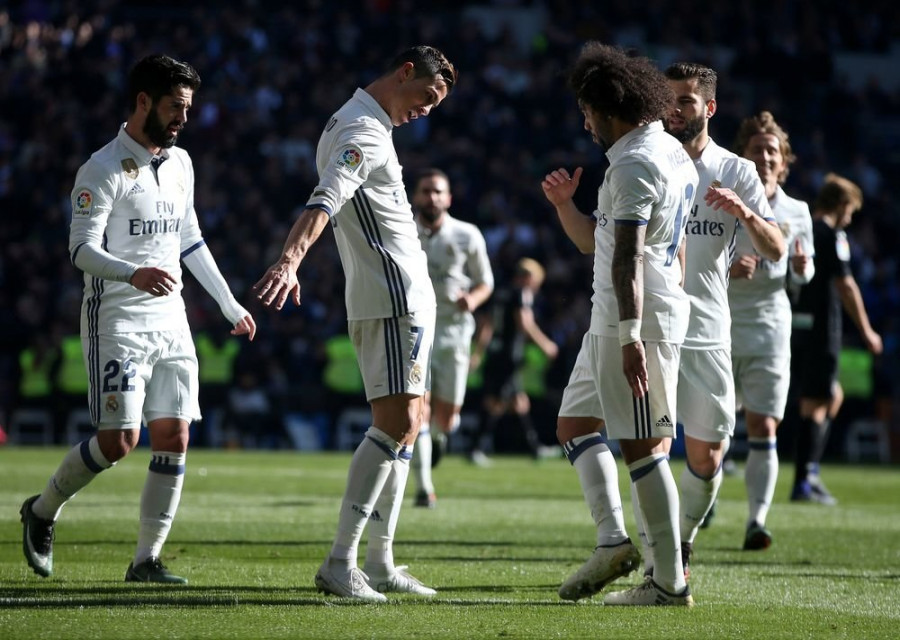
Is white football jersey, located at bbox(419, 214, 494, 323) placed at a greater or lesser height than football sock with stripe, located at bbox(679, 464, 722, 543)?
greater

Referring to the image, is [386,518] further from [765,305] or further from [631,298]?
[765,305]

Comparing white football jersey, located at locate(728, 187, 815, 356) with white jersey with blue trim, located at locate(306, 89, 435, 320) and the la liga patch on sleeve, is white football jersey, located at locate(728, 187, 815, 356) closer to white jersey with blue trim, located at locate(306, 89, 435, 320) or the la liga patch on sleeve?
white jersey with blue trim, located at locate(306, 89, 435, 320)

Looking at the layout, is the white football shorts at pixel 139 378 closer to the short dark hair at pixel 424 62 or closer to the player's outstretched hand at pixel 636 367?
the short dark hair at pixel 424 62

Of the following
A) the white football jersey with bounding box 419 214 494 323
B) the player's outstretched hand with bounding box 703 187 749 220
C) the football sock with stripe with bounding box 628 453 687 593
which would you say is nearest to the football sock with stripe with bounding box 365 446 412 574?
the football sock with stripe with bounding box 628 453 687 593

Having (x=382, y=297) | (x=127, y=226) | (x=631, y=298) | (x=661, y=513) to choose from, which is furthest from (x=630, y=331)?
(x=127, y=226)

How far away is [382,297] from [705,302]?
2.01 meters

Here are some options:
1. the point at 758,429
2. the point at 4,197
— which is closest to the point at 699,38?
the point at 4,197

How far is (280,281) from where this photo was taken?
5.51 meters

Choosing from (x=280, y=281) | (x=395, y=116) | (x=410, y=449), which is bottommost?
(x=410, y=449)

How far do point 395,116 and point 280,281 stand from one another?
1291 millimetres

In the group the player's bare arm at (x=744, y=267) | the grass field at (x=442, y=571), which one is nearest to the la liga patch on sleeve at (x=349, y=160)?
the grass field at (x=442, y=571)

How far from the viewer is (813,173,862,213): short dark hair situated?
39.1ft

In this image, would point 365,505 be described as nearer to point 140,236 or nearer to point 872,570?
point 140,236

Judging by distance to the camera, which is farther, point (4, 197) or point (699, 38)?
point (699, 38)
